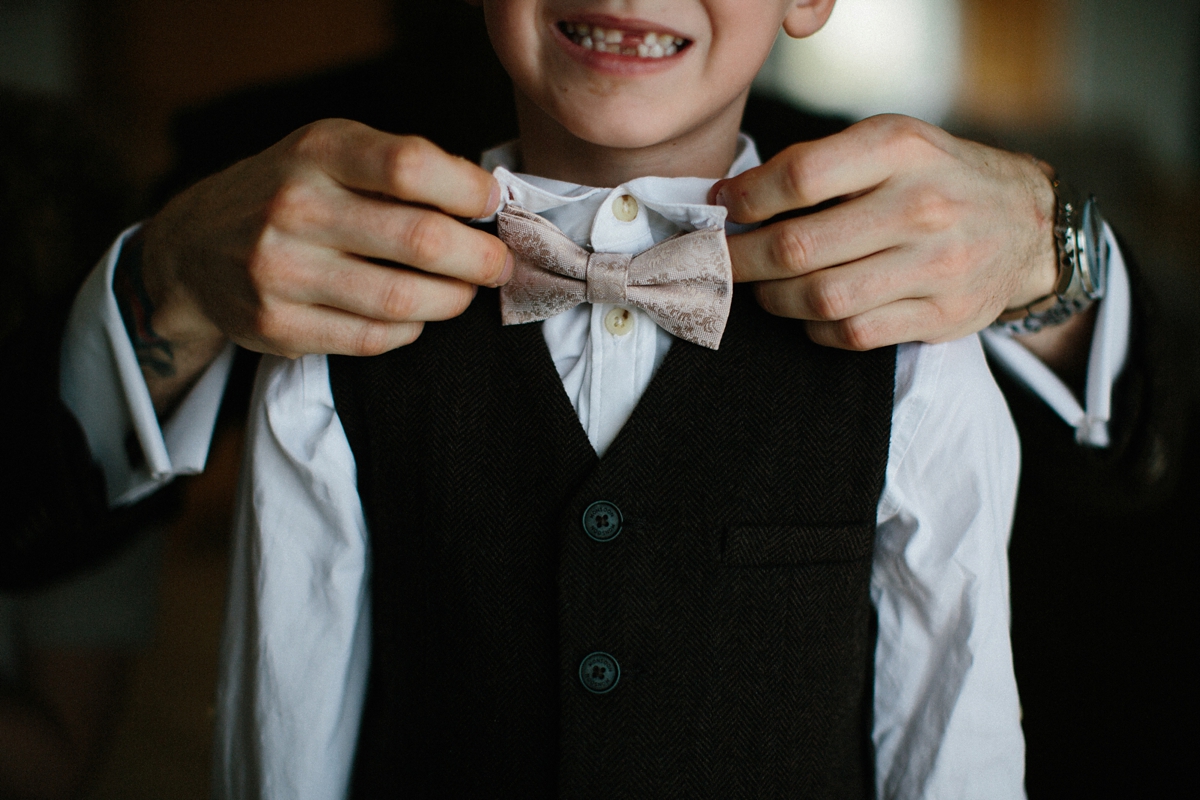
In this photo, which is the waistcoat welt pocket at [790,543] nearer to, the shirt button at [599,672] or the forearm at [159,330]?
the shirt button at [599,672]

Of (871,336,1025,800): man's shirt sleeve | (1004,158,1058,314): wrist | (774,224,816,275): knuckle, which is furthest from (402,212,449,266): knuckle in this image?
(1004,158,1058,314): wrist

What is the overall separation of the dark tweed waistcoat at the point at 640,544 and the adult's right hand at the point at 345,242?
50mm

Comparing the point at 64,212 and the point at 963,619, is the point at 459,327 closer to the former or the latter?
the point at 963,619

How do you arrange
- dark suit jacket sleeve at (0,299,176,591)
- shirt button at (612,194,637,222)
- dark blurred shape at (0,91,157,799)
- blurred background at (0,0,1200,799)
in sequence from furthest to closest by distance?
blurred background at (0,0,1200,799) < dark blurred shape at (0,91,157,799) < dark suit jacket sleeve at (0,299,176,591) < shirt button at (612,194,637,222)

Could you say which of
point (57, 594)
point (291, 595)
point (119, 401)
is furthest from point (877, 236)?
point (57, 594)

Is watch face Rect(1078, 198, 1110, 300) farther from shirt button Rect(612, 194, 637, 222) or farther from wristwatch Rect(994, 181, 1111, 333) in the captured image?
shirt button Rect(612, 194, 637, 222)

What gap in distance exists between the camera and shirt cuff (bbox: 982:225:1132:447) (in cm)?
69

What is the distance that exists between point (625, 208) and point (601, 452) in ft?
0.59

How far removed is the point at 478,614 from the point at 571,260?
0.27m

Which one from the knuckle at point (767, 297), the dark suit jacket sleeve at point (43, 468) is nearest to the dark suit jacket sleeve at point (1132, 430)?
the knuckle at point (767, 297)

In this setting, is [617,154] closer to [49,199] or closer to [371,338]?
[371,338]

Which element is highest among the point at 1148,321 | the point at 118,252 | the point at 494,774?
the point at 118,252

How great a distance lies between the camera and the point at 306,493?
582 mm

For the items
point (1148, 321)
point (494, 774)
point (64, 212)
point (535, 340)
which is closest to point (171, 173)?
point (64, 212)
